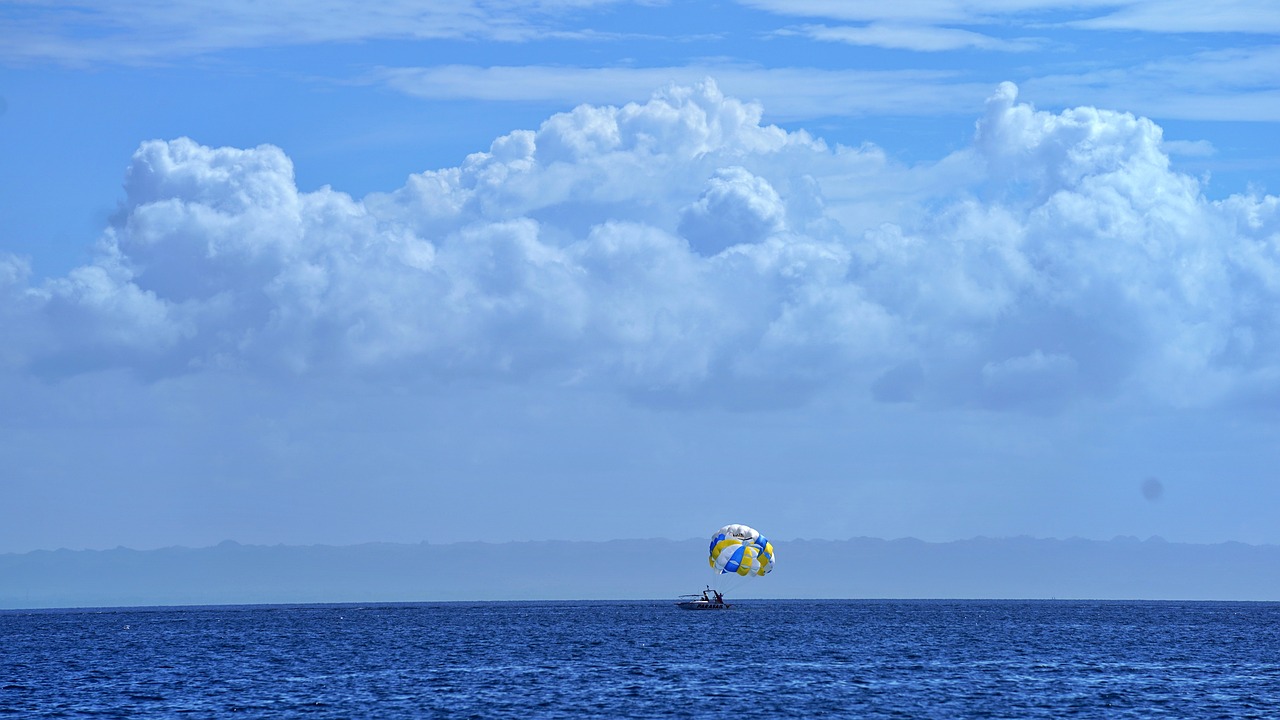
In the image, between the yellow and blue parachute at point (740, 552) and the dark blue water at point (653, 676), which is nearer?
the dark blue water at point (653, 676)

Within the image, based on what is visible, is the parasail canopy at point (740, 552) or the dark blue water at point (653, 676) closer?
the dark blue water at point (653, 676)

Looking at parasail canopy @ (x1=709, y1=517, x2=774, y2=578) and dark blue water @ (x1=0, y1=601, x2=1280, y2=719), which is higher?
parasail canopy @ (x1=709, y1=517, x2=774, y2=578)

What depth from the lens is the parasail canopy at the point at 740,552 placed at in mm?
169375

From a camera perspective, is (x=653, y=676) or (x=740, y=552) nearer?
(x=653, y=676)

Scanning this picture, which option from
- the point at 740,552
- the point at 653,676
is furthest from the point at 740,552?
the point at 653,676

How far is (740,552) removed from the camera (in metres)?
170

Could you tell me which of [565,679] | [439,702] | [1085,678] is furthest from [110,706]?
[1085,678]

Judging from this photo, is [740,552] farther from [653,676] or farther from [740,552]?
[653,676]

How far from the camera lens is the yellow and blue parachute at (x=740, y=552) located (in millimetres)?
169375

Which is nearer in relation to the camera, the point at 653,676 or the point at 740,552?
the point at 653,676

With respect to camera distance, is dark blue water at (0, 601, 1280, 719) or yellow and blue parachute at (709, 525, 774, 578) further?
yellow and blue parachute at (709, 525, 774, 578)

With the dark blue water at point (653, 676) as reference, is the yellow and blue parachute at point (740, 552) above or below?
above

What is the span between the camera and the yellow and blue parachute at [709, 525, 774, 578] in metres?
169

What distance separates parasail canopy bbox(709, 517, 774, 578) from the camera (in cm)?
16938
